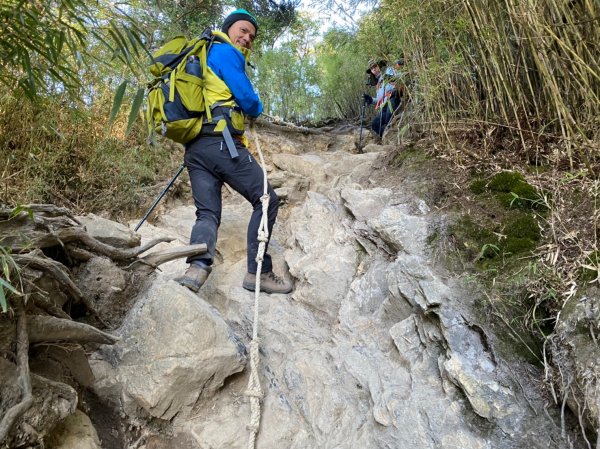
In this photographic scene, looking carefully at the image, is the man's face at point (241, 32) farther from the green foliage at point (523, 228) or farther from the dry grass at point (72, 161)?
the green foliage at point (523, 228)

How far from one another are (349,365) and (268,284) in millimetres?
1165

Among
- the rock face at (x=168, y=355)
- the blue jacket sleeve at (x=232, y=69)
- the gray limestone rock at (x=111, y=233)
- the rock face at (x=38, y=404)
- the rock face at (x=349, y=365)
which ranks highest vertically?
the blue jacket sleeve at (x=232, y=69)

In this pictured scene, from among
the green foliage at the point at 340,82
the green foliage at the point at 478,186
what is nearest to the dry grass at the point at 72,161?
the green foliage at the point at 478,186

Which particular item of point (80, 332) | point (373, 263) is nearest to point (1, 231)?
point (80, 332)

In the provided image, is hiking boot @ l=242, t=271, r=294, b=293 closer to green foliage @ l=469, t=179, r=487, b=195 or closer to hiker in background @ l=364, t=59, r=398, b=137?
green foliage @ l=469, t=179, r=487, b=195

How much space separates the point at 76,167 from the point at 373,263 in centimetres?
340

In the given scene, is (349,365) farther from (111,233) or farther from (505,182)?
(111,233)

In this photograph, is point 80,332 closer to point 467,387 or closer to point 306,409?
point 306,409

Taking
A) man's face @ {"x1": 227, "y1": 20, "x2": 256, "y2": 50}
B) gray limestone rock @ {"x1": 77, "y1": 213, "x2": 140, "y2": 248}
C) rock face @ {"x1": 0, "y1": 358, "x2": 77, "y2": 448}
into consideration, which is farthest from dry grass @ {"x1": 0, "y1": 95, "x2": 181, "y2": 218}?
rock face @ {"x1": 0, "y1": 358, "x2": 77, "y2": 448}

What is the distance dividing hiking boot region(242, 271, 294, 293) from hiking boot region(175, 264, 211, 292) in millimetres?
416

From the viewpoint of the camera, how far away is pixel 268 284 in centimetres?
320

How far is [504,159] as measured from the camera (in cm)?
305

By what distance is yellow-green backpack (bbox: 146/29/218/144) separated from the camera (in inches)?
110

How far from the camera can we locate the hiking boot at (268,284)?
3123 mm
